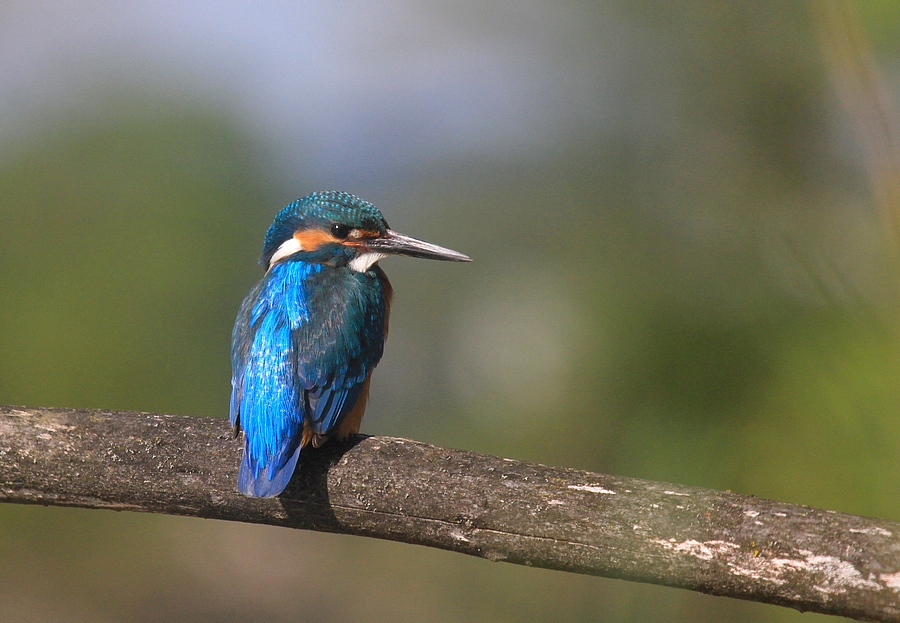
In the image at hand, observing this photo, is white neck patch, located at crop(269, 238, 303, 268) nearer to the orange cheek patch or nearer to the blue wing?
the orange cheek patch

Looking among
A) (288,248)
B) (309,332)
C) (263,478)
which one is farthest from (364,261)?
(263,478)

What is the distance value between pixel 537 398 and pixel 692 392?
1188 mm

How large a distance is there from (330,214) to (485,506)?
119 cm

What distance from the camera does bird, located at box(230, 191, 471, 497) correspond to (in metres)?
1.82

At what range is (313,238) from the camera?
2.44 m

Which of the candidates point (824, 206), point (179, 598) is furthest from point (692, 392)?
point (179, 598)

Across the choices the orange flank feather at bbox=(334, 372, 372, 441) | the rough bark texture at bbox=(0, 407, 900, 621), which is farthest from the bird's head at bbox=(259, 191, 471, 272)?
the rough bark texture at bbox=(0, 407, 900, 621)

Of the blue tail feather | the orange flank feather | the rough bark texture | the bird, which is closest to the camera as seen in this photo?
the rough bark texture

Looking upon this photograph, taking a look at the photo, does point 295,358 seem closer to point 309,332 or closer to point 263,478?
point 309,332

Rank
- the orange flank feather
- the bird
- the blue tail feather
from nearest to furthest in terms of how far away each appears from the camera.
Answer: the blue tail feather < the bird < the orange flank feather

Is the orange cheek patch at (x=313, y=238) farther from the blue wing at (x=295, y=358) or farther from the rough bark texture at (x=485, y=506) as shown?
the rough bark texture at (x=485, y=506)

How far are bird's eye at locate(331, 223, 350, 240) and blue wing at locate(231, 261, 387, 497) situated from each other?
13 cm

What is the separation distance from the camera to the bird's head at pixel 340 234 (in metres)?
2.40

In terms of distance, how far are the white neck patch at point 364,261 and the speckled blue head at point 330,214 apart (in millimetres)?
72
